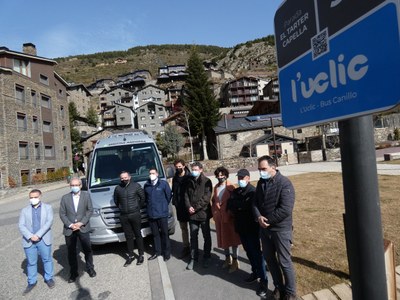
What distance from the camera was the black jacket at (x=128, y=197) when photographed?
20.4ft

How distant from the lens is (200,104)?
5022cm

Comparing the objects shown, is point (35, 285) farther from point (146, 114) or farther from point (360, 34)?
point (146, 114)

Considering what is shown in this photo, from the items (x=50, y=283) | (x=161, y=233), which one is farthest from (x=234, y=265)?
(x=50, y=283)

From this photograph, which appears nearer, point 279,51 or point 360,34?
point 360,34

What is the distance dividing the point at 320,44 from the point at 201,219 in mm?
4705

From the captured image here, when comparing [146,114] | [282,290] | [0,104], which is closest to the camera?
[282,290]

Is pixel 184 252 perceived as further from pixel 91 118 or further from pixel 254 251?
pixel 91 118

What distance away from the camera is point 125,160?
8.10m

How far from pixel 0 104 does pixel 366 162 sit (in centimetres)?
3694

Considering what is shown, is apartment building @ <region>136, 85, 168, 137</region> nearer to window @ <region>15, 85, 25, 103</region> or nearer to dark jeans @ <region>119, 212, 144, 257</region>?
window @ <region>15, 85, 25, 103</region>

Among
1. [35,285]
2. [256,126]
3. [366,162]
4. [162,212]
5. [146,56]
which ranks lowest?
[35,285]

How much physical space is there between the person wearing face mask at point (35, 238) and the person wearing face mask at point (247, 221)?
3.64 meters

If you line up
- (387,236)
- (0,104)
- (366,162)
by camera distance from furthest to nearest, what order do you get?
(0,104) → (387,236) → (366,162)

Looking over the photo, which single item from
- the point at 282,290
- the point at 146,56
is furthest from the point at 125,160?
the point at 146,56
